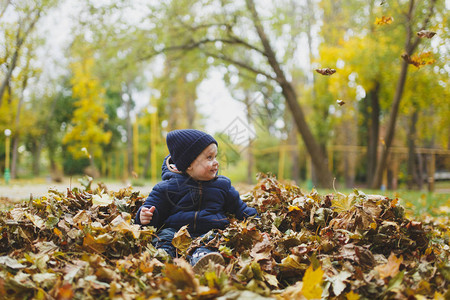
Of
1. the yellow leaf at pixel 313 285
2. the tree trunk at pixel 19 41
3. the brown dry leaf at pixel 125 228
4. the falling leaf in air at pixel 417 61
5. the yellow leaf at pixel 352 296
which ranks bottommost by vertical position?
the yellow leaf at pixel 352 296

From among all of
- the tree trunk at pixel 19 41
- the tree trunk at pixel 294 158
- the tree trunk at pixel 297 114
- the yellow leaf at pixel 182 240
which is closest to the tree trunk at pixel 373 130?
the tree trunk at pixel 297 114

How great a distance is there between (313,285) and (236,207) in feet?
3.49

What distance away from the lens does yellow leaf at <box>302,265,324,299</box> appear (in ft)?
4.99

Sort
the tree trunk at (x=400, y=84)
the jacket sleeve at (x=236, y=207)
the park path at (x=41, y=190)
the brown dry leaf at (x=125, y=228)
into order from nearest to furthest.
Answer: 1. the brown dry leaf at (x=125, y=228)
2. the jacket sleeve at (x=236, y=207)
3. the park path at (x=41, y=190)
4. the tree trunk at (x=400, y=84)

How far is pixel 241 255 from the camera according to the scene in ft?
6.36

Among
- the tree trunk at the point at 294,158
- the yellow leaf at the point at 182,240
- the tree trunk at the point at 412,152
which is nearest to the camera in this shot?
the yellow leaf at the point at 182,240

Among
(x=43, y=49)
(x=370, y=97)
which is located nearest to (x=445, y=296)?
(x=370, y=97)

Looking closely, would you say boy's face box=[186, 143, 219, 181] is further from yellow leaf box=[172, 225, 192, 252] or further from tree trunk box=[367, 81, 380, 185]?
→ tree trunk box=[367, 81, 380, 185]

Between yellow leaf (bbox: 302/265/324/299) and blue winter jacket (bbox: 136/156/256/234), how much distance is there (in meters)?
0.86

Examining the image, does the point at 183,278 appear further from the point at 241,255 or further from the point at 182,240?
the point at 182,240

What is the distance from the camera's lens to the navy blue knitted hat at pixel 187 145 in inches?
90.5

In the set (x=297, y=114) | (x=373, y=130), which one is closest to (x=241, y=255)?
(x=297, y=114)

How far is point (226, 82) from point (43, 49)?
8709 millimetres

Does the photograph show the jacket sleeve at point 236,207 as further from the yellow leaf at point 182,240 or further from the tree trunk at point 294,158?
the tree trunk at point 294,158
